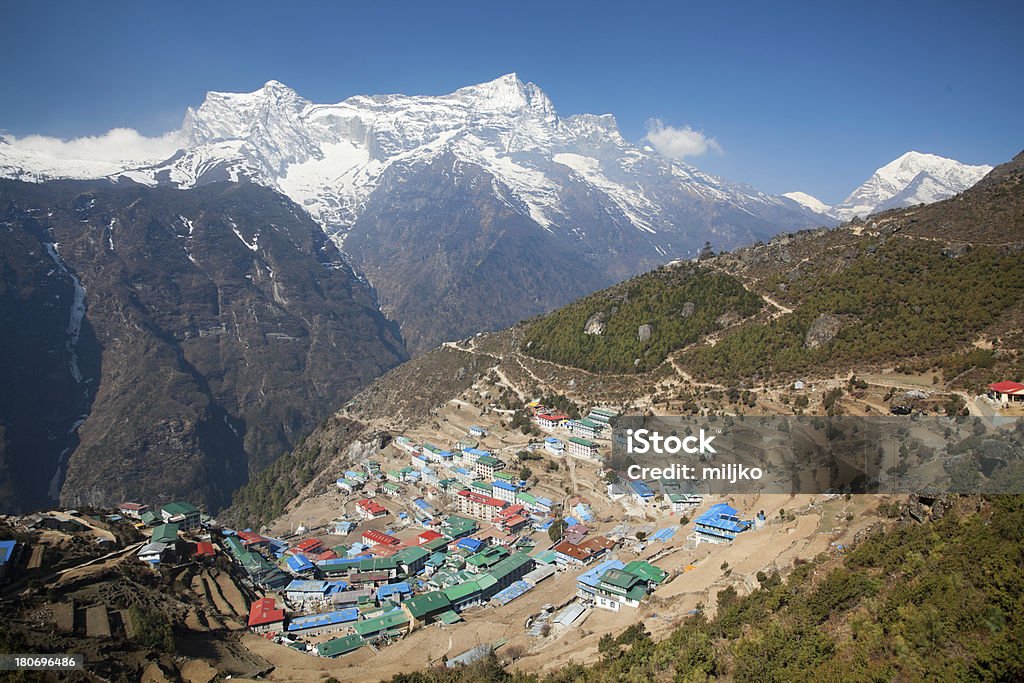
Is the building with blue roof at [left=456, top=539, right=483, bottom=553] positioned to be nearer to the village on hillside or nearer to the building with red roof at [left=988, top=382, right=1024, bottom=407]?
the village on hillside

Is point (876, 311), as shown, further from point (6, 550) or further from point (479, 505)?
point (6, 550)

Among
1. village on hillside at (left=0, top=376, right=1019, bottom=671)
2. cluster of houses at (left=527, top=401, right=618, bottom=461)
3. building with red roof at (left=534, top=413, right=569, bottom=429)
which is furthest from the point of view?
building with red roof at (left=534, top=413, right=569, bottom=429)

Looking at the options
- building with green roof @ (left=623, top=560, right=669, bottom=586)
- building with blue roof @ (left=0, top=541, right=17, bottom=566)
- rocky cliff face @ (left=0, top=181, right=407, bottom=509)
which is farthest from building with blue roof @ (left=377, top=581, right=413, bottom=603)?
rocky cliff face @ (left=0, top=181, right=407, bottom=509)

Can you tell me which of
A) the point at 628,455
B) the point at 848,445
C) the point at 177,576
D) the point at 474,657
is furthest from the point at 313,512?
the point at 848,445

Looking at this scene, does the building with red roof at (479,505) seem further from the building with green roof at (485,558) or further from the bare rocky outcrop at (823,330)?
the bare rocky outcrop at (823,330)

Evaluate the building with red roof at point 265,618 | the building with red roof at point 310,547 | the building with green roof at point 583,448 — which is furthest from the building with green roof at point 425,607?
the building with green roof at point 583,448

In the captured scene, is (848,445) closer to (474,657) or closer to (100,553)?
(474,657)
